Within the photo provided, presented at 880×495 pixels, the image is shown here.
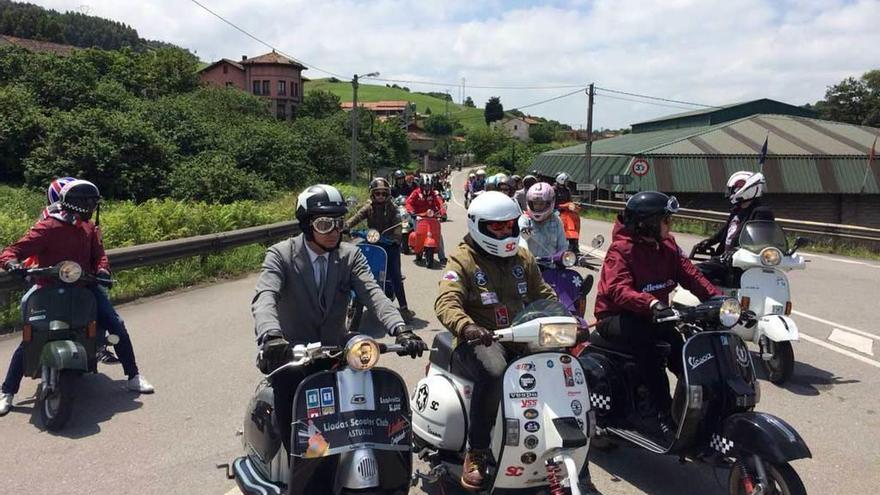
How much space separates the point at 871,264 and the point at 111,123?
106 feet

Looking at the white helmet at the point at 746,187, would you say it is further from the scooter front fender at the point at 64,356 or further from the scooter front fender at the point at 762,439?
the scooter front fender at the point at 64,356

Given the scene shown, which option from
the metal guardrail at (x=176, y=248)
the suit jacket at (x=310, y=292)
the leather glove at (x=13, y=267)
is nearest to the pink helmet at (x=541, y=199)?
the suit jacket at (x=310, y=292)

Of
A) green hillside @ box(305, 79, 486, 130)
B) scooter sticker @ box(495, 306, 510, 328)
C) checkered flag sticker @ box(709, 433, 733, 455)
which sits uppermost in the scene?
green hillside @ box(305, 79, 486, 130)

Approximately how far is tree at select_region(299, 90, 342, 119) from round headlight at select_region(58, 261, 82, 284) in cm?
9395

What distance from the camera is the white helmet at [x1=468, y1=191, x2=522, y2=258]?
4.30 m

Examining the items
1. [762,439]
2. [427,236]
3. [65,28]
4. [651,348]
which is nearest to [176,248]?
[427,236]

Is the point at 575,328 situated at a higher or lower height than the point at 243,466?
higher

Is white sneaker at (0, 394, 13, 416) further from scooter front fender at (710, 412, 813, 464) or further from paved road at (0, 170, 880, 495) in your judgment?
scooter front fender at (710, 412, 813, 464)

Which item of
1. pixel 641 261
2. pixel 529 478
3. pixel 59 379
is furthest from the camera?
pixel 59 379

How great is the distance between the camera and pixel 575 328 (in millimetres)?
3654

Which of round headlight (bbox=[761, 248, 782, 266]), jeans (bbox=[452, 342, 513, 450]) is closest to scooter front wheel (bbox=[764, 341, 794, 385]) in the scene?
round headlight (bbox=[761, 248, 782, 266])

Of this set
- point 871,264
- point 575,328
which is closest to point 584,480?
point 575,328

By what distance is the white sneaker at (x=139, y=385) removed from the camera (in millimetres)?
6254

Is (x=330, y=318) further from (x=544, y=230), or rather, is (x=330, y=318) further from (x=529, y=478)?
(x=544, y=230)
